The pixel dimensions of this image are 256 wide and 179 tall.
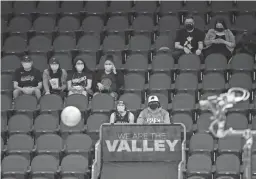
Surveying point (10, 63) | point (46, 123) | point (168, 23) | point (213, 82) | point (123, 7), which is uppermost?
point (123, 7)

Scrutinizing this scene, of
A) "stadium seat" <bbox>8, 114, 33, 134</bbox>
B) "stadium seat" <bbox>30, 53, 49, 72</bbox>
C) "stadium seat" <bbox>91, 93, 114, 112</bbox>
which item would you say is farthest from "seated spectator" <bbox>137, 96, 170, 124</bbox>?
"stadium seat" <bbox>30, 53, 49, 72</bbox>

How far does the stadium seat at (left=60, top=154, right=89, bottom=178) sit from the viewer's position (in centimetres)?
1362

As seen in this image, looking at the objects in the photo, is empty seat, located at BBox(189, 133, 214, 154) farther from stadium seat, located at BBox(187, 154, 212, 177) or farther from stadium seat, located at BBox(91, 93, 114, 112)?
stadium seat, located at BBox(91, 93, 114, 112)

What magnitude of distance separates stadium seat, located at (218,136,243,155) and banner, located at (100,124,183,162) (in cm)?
61

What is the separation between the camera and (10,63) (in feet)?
51.3

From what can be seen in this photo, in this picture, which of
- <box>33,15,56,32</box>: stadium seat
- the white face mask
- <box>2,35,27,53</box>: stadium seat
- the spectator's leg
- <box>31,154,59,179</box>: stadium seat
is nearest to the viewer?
<box>31,154,59,179</box>: stadium seat

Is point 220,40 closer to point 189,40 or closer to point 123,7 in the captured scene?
point 189,40

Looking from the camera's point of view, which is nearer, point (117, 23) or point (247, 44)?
point (247, 44)

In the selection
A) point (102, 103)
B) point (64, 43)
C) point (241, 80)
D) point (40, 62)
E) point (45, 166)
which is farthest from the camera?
point (64, 43)

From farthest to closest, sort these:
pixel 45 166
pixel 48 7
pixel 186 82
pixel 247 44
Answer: pixel 48 7 → pixel 247 44 → pixel 186 82 → pixel 45 166

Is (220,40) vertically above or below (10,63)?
above

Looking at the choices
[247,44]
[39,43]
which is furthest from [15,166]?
[247,44]

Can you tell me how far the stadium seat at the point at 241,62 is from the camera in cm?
1488

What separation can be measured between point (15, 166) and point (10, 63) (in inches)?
97.2
